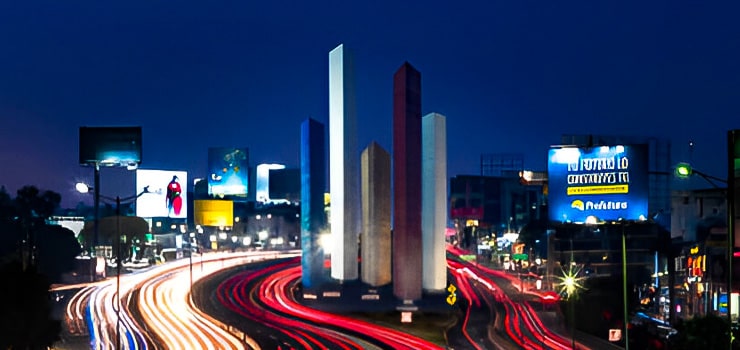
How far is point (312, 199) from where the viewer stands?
174 ft

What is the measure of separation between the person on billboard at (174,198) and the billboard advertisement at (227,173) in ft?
38.0

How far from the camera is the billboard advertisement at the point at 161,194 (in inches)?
3944

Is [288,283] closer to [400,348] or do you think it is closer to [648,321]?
[400,348]

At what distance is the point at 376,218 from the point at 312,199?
4.64 metres

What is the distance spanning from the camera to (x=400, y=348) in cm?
4034

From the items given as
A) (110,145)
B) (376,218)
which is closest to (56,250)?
(110,145)

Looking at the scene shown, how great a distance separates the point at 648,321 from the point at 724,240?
783 cm

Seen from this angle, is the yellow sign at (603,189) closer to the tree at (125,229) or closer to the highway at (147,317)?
the highway at (147,317)

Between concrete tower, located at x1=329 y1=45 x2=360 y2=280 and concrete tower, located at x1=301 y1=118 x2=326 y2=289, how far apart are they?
135 centimetres

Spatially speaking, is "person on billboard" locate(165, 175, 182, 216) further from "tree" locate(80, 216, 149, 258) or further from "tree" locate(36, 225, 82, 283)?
"tree" locate(36, 225, 82, 283)

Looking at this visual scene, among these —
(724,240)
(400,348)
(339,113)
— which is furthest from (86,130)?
(724,240)

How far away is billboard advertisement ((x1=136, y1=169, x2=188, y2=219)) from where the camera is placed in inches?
3944

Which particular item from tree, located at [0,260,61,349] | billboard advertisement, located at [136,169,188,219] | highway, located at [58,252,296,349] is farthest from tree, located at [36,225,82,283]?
tree, located at [0,260,61,349]

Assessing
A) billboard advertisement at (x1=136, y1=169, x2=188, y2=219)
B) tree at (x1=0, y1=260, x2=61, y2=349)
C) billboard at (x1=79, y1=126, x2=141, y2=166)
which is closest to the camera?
tree at (x1=0, y1=260, x2=61, y2=349)
